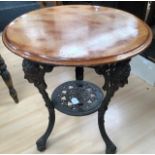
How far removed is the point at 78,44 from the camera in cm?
90

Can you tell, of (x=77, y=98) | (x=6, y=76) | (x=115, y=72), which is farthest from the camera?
(x=6, y=76)

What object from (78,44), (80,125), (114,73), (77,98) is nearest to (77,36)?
(78,44)

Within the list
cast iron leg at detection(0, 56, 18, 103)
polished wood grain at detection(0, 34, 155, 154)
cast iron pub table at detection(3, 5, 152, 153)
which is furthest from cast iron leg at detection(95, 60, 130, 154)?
cast iron leg at detection(0, 56, 18, 103)

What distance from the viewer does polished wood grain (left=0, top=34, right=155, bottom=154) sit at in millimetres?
1249

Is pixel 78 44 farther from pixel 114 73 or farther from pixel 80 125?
pixel 80 125

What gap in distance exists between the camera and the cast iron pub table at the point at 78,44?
2.73 feet

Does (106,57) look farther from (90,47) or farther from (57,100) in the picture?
(57,100)

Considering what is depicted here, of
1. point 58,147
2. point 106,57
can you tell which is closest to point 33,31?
point 106,57

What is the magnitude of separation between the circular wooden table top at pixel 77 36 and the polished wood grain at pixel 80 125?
615 millimetres

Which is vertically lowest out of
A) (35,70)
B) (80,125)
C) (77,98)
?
(80,125)

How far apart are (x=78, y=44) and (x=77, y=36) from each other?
0.08m

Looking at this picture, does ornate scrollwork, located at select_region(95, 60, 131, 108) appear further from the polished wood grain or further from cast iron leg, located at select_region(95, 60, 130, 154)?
the polished wood grain

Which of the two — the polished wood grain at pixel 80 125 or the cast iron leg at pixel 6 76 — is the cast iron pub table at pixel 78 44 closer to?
the polished wood grain at pixel 80 125

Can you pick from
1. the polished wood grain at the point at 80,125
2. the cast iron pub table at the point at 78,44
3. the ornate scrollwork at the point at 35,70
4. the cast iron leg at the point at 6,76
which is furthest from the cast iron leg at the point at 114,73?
the cast iron leg at the point at 6,76
